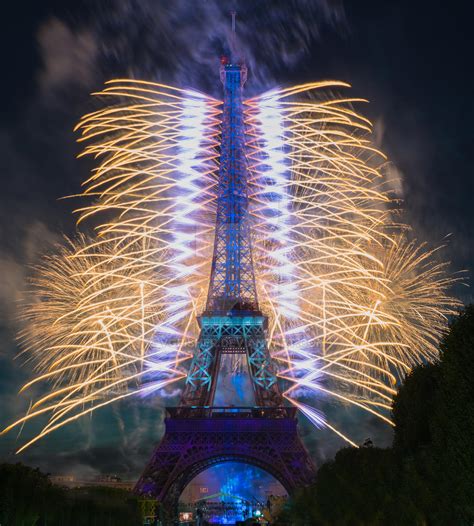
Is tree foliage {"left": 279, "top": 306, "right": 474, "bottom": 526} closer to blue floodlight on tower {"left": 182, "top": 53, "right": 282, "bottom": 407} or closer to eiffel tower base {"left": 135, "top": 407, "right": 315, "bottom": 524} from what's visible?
eiffel tower base {"left": 135, "top": 407, "right": 315, "bottom": 524}

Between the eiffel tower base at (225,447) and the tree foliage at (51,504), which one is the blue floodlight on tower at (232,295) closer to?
the eiffel tower base at (225,447)

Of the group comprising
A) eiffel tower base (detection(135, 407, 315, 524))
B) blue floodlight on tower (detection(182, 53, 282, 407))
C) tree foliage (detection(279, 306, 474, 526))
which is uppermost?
blue floodlight on tower (detection(182, 53, 282, 407))

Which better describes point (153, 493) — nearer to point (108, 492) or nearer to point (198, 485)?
point (108, 492)

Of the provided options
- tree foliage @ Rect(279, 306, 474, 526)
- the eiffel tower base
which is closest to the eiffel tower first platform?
the eiffel tower base

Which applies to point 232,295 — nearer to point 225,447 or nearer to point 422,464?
point 225,447

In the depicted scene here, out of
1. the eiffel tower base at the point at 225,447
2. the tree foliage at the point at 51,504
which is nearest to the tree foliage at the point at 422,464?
the tree foliage at the point at 51,504

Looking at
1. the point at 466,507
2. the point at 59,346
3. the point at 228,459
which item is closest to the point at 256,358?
the point at 228,459
